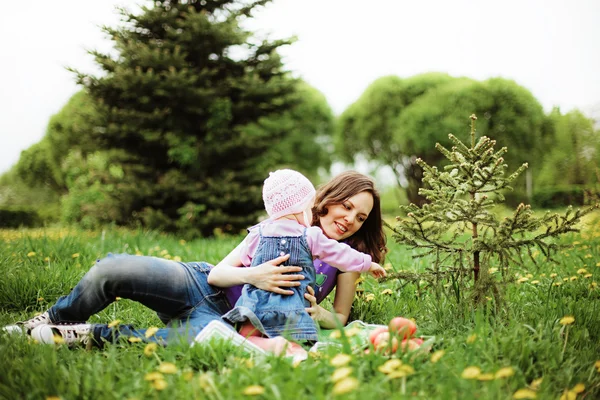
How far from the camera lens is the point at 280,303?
2.02 meters

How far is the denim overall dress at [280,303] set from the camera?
6.43ft

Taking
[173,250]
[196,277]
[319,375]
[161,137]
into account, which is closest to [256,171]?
[161,137]

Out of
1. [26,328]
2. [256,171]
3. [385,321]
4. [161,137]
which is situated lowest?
[385,321]

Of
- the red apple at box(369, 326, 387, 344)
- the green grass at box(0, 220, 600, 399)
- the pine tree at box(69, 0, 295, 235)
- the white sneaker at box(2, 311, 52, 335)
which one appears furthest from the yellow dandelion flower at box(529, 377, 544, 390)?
the pine tree at box(69, 0, 295, 235)

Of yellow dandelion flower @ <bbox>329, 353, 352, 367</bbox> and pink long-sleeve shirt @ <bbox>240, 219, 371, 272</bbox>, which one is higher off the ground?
pink long-sleeve shirt @ <bbox>240, 219, 371, 272</bbox>

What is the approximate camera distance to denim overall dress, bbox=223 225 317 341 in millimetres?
1959

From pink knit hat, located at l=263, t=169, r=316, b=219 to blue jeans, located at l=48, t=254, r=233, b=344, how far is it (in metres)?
0.52

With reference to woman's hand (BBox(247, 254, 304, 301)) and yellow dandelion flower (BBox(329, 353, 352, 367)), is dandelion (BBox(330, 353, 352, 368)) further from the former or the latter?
woman's hand (BBox(247, 254, 304, 301))

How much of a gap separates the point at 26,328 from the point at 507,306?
83.7 inches

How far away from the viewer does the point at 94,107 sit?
7.21 meters

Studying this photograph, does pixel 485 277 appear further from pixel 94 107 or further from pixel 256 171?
pixel 94 107

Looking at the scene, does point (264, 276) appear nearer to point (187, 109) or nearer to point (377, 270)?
point (377, 270)

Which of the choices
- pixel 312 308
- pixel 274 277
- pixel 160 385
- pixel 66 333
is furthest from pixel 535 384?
pixel 66 333

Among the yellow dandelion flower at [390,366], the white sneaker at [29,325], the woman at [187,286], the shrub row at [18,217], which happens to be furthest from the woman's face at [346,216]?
the shrub row at [18,217]
